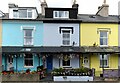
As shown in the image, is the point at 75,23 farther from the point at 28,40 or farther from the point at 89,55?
the point at 28,40

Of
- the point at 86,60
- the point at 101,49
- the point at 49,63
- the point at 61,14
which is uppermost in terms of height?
the point at 61,14

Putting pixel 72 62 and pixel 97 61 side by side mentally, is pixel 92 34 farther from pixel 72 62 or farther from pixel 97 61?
pixel 72 62

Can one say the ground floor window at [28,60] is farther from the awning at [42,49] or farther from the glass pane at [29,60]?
the awning at [42,49]

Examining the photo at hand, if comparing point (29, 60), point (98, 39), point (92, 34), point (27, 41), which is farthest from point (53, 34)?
point (98, 39)

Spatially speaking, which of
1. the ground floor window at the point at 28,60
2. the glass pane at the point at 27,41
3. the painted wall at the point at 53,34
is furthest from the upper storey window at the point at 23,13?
the ground floor window at the point at 28,60

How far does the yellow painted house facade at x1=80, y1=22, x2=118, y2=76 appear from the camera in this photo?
24.6 metres

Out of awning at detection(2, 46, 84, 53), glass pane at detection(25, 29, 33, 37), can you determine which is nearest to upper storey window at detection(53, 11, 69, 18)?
glass pane at detection(25, 29, 33, 37)

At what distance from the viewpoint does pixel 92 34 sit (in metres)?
24.9

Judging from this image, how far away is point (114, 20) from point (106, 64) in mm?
4621

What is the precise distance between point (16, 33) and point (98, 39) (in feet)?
27.2

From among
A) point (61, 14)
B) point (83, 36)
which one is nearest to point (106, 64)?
point (83, 36)

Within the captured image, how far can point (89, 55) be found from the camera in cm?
2455

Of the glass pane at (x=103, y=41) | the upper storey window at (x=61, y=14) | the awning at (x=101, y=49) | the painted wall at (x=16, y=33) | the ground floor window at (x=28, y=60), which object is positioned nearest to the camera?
the awning at (x=101, y=49)

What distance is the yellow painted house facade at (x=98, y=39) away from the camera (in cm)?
2464
